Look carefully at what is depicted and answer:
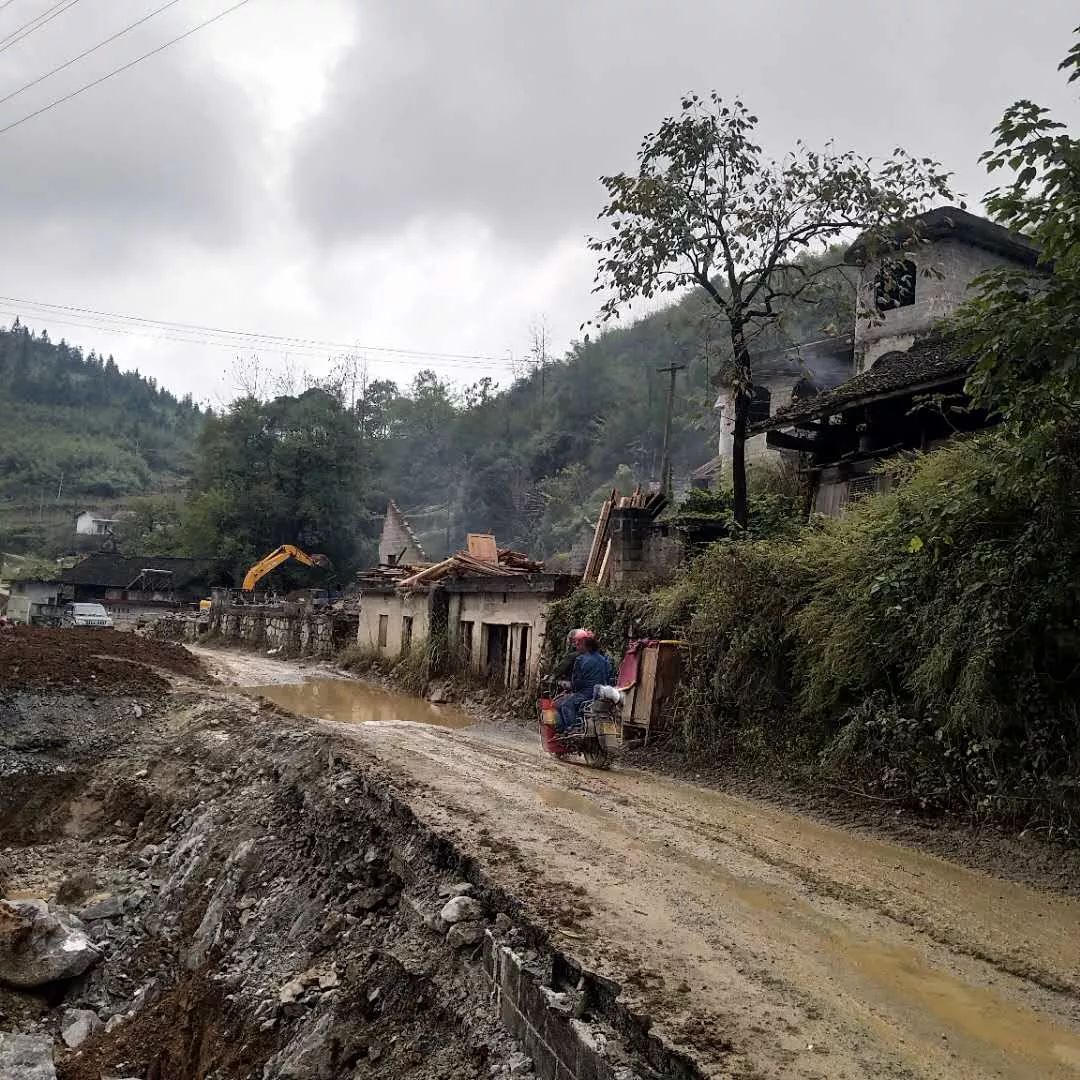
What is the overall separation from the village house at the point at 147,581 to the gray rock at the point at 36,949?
162ft

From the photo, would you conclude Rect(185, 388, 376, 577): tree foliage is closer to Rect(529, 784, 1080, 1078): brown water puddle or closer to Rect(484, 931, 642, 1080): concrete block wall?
Rect(529, 784, 1080, 1078): brown water puddle

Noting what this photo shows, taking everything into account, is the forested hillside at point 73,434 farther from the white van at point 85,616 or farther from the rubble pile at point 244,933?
the rubble pile at point 244,933

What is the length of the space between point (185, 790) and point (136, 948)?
3.10 metres

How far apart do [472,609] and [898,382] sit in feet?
35.8

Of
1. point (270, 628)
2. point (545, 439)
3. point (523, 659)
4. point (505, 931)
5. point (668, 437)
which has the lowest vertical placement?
point (270, 628)

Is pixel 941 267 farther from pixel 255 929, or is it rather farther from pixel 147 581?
pixel 147 581

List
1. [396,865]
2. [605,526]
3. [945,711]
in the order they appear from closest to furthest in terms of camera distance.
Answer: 1. [396,865]
2. [945,711]
3. [605,526]

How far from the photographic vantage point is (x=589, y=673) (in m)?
11.1

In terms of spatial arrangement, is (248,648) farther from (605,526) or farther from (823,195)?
(823,195)

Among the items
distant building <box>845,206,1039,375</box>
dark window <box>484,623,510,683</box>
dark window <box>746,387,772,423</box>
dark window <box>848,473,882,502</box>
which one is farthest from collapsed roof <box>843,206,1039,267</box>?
dark window <box>484,623,510,683</box>

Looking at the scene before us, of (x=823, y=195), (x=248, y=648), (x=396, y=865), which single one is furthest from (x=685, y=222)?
(x=248, y=648)

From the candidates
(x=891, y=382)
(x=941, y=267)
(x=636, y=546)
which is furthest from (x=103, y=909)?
(x=941, y=267)

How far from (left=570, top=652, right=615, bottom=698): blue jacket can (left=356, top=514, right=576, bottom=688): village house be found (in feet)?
19.4

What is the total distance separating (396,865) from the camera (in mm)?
6934
